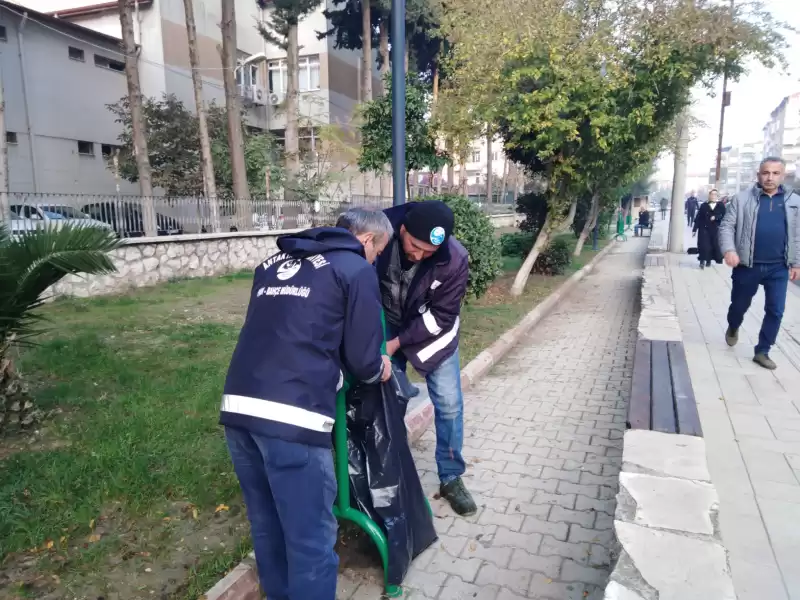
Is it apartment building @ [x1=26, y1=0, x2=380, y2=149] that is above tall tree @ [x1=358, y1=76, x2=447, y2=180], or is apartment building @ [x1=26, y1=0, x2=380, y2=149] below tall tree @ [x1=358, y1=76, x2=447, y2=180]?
above

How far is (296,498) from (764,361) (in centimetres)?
515

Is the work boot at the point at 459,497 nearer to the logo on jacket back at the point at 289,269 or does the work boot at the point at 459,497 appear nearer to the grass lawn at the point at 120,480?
the grass lawn at the point at 120,480

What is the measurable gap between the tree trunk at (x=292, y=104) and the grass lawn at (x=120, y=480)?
15268 millimetres

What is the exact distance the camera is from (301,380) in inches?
77.0

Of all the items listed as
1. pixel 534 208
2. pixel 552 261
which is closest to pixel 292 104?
pixel 534 208

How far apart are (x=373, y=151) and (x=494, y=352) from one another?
200 inches

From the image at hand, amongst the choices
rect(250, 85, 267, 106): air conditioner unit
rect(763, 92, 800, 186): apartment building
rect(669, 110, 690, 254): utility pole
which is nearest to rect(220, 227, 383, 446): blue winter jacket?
rect(669, 110, 690, 254): utility pole

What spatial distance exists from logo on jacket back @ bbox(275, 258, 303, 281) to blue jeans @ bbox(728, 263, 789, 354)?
4.78 metres

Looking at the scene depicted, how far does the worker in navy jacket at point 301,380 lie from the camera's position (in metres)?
1.95

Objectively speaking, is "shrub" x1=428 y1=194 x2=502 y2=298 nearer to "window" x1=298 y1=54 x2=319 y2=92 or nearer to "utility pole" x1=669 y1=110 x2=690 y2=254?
"utility pole" x1=669 y1=110 x2=690 y2=254

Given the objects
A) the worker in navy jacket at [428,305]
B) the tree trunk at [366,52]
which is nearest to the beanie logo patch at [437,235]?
the worker in navy jacket at [428,305]

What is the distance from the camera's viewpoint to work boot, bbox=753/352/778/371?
17.7ft

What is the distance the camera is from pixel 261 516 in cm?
218

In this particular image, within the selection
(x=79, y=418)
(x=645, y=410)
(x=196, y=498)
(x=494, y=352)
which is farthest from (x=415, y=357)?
(x=494, y=352)
